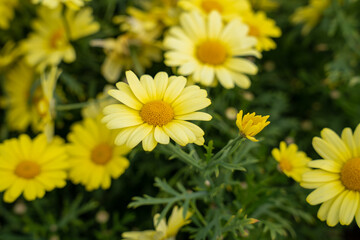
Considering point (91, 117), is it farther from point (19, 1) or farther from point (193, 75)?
point (19, 1)

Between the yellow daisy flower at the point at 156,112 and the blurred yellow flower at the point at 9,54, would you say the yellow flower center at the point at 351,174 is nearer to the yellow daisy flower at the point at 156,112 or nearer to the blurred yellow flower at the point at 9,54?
the yellow daisy flower at the point at 156,112

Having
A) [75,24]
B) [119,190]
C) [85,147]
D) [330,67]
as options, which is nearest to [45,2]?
[75,24]

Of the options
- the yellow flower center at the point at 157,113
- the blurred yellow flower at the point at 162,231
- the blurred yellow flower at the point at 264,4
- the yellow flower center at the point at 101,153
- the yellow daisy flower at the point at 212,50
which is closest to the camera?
the yellow flower center at the point at 157,113

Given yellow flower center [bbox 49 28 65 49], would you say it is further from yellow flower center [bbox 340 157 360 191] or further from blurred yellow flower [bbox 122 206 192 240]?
yellow flower center [bbox 340 157 360 191]

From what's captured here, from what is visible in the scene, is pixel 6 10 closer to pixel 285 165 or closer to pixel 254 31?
pixel 254 31

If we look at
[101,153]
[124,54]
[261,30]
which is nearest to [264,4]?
[261,30]

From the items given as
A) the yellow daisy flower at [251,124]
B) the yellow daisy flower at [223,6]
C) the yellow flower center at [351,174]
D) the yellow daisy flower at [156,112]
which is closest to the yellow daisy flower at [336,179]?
the yellow flower center at [351,174]
